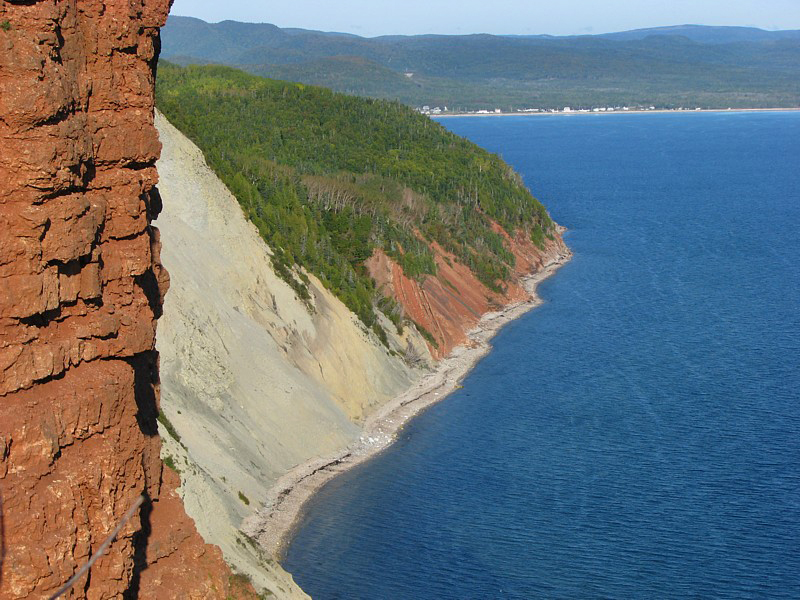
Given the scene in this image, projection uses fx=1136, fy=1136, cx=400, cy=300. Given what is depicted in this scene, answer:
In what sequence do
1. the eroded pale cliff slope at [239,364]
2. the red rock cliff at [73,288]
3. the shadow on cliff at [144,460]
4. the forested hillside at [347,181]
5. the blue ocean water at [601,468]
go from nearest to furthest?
the red rock cliff at [73,288] < the shadow on cliff at [144,460] < the blue ocean water at [601,468] < the eroded pale cliff slope at [239,364] < the forested hillside at [347,181]

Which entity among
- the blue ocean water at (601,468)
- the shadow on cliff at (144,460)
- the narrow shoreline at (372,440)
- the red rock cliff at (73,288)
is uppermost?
the red rock cliff at (73,288)

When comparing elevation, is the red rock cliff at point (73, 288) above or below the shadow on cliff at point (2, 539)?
above

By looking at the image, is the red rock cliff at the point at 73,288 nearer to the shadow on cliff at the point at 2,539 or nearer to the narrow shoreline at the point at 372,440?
the shadow on cliff at the point at 2,539

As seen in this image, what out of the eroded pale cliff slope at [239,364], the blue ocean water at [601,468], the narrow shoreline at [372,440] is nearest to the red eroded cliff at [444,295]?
the narrow shoreline at [372,440]

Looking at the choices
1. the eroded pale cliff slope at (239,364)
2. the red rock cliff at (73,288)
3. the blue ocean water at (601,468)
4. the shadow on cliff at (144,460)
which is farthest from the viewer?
the eroded pale cliff slope at (239,364)

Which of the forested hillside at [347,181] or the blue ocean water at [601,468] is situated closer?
the blue ocean water at [601,468]

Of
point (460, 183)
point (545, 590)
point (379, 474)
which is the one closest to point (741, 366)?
point (379, 474)

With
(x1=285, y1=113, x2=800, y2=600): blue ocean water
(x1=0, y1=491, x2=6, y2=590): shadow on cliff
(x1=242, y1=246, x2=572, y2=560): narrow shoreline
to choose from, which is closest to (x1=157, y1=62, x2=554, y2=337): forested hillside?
(x1=242, y1=246, x2=572, y2=560): narrow shoreline
